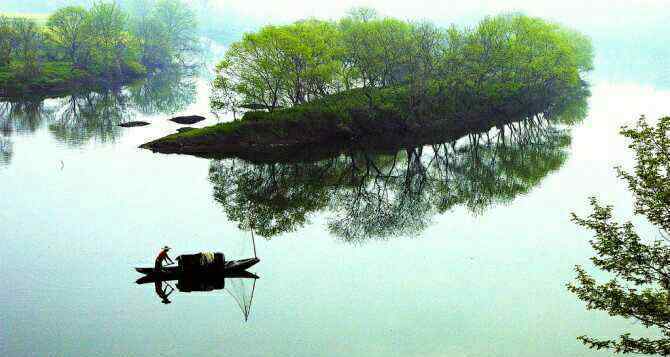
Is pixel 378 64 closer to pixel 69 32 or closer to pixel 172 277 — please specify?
pixel 172 277

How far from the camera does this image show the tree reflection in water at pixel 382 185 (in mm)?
61500

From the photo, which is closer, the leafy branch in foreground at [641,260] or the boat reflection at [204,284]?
the leafy branch in foreground at [641,260]

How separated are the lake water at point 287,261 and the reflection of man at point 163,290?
0.70 metres

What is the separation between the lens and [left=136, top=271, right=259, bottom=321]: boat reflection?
145 ft

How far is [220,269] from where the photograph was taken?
46406mm

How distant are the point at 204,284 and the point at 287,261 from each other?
7330 mm

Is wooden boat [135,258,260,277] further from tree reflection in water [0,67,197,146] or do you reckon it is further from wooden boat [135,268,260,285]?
tree reflection in water [0,67,197,146]

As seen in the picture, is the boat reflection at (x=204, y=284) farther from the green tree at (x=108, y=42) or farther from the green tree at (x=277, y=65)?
the green tree at (x=108, y=42)

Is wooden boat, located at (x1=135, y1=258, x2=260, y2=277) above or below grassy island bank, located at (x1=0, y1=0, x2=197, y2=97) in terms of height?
below

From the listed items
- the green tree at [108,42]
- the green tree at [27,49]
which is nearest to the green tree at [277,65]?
the green tree at [27,49]

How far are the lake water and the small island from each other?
31.0ft

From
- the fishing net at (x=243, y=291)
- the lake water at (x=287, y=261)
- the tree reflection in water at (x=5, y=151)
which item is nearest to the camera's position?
the lake water at (x=287, y=261)

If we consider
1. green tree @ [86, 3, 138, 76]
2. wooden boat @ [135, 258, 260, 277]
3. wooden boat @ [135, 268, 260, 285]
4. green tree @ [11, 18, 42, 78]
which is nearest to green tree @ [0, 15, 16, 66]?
green tree @ [11, 18, 42, 78]

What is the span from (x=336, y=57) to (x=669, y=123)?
3148 inches
